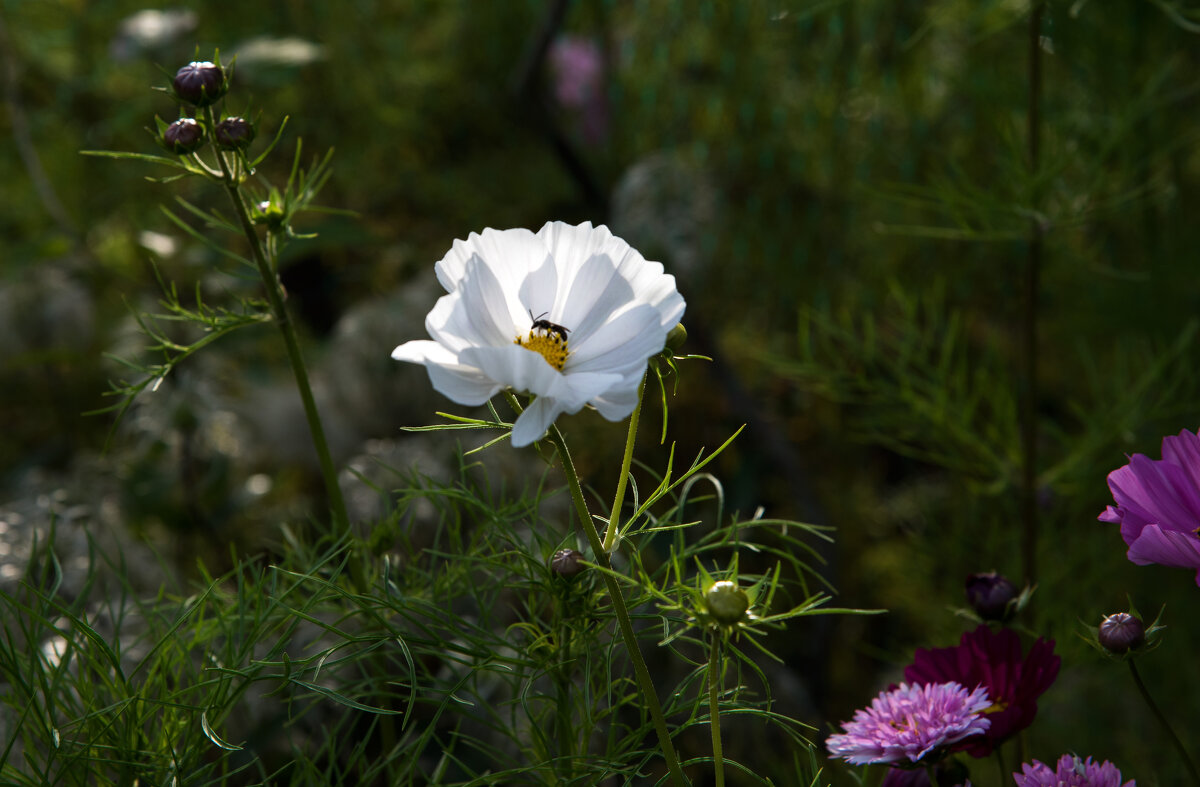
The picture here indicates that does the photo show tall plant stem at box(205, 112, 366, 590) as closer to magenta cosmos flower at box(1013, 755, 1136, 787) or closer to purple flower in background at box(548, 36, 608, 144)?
magenta cosmos flower at box(1013, 755, 1136, 787)

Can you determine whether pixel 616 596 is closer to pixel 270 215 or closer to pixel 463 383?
pixel 463 383

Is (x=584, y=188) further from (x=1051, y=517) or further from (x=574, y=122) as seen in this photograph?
(x=1051, y=517)

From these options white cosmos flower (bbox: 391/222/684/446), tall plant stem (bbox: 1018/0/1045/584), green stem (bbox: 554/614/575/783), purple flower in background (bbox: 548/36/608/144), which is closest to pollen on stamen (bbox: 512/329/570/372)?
white cosmos flower (bbox: 391/222/684/446)

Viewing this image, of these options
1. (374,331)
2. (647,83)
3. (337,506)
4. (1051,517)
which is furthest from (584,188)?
(337,506)

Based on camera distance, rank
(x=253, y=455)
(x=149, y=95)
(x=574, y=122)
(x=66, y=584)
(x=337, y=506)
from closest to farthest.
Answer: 1. (x=337, y=506)
2. (x=66, y=584)
3. (x=253, y=455)
4. (x=149, y=95)
5. (x=574, y=122)

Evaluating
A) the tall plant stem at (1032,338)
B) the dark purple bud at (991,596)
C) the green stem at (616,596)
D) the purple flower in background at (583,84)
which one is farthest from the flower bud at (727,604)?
the purple flower in background at (583,84)

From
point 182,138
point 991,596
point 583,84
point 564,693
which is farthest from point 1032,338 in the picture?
point 583,84

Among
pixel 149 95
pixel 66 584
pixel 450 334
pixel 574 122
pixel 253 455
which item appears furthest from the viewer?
pixel 574 122
